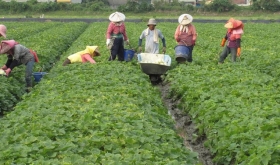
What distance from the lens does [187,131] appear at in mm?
8805

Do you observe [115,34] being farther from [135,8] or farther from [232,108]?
[135,8]

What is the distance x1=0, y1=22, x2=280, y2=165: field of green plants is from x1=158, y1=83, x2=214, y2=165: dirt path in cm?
19

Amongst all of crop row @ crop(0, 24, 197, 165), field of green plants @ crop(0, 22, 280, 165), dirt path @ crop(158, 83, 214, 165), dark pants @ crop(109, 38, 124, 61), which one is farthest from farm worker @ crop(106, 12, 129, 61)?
crop row @ crop(0, 24, 197, 165)

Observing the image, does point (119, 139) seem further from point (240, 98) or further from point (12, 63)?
point (12, 63)

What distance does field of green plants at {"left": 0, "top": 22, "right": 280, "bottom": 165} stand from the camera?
5.39 meters

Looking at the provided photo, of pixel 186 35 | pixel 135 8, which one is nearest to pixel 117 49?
pixel 186 35

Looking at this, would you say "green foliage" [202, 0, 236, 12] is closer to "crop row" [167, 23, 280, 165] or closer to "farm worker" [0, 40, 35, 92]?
"crop row" [167, 23, 280, 165]

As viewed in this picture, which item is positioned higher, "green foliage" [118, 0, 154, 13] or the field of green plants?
the field of green plants

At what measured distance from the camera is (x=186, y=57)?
43.8 feet

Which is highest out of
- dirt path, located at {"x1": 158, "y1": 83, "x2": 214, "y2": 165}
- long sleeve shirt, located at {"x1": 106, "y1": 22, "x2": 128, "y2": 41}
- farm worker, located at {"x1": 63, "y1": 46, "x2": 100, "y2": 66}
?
long sleeve shirt, located at {"x1": 106, "y1": 22, "x2": 128, "y2": 41}

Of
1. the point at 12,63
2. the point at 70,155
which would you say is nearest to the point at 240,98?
the point at 70,155

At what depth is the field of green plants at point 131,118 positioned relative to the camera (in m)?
5.39

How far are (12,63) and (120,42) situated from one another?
11.5 ft

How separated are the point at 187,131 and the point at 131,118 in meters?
2.31
